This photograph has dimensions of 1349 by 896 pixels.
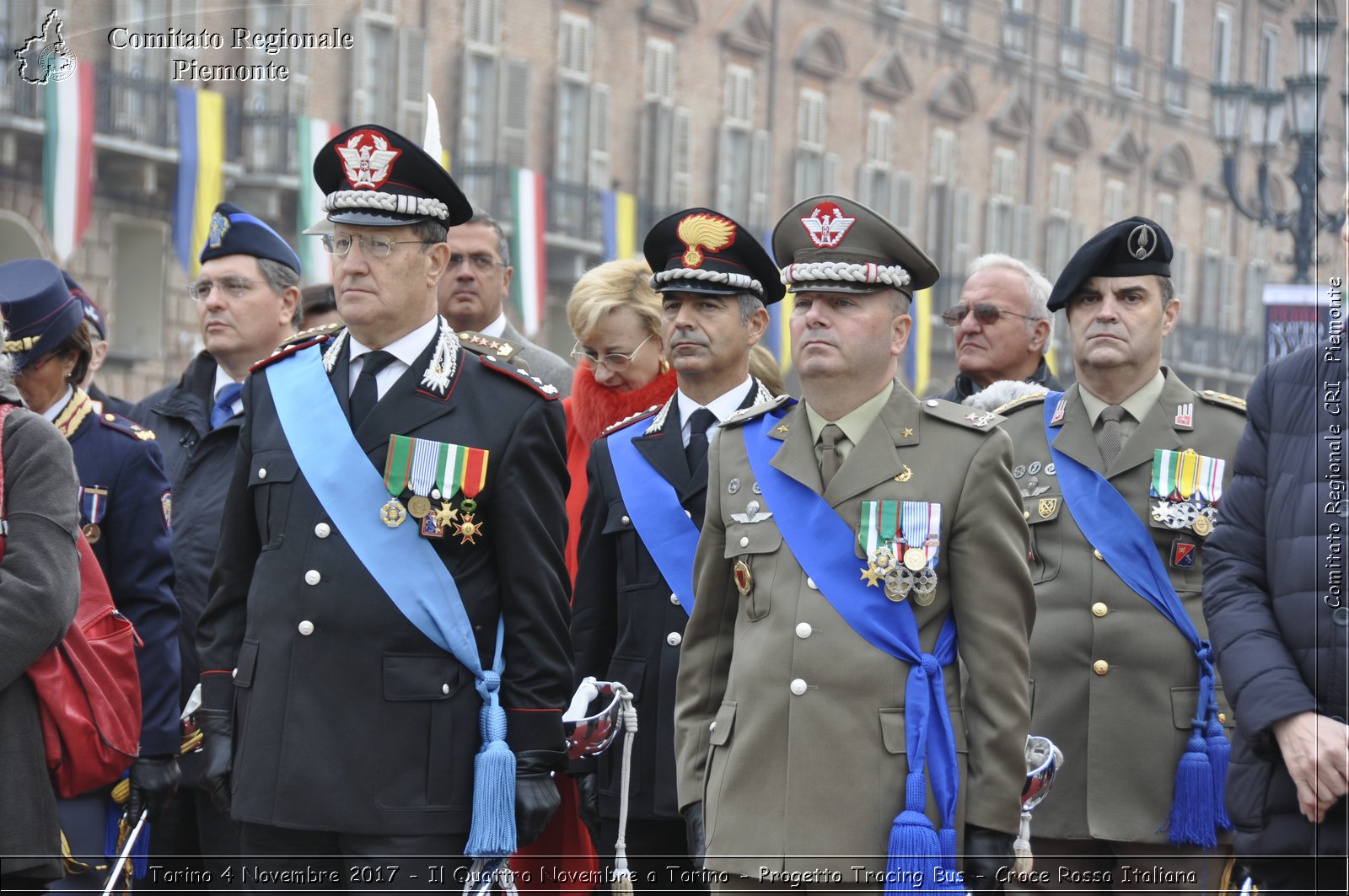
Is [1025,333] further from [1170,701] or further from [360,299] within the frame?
[360,299]

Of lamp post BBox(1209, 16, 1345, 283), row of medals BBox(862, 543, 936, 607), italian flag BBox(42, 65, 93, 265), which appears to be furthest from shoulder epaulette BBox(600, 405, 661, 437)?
italian flag BBox(42, 65, 93, 265)

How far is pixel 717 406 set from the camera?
6.29 m

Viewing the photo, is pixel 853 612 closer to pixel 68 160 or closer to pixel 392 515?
pixel 392 515

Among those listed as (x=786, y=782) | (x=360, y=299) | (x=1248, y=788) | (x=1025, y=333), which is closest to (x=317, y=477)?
(x=360, y=299)

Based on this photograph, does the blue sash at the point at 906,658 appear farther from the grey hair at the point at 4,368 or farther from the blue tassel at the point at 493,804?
the grey hair at the point at 4,368

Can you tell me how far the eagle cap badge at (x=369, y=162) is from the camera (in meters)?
5.29

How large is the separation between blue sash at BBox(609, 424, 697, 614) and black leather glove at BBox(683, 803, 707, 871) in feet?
2.94

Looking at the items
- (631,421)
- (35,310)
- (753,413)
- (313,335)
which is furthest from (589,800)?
(35,310)

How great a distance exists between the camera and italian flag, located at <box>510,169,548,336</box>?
30.1m

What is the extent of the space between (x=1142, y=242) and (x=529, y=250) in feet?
80.8

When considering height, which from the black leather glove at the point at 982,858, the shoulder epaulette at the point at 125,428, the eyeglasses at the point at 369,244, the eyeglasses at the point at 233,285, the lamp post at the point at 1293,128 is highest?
the lamp post at the point at 1293,128

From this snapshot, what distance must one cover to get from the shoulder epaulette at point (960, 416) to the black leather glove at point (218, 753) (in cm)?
207

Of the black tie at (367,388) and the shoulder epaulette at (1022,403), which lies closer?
the black tie at (367,388)

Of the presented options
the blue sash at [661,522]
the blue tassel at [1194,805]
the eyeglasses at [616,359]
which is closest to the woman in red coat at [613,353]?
the eyeglasses at [616,359]
